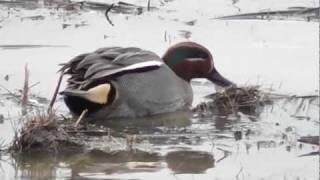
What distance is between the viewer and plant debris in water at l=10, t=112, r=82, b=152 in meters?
6.47

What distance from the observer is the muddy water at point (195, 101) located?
6.38 metres

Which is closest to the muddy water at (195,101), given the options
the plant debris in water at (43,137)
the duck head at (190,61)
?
the plant debris in water at (43,137)

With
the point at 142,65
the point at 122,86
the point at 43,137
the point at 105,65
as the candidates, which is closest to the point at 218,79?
the point at 142,65

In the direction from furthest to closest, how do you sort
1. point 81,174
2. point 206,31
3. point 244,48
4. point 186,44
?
1. point 206,31
2. point 244,48
3. point 186,44
4. point 81,174

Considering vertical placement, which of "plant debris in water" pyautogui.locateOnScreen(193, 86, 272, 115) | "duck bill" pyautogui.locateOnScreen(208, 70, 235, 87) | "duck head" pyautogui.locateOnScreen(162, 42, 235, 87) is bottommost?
"plant debris in water" pyautogui.locateOnScreen(193, 86, 272, 115)

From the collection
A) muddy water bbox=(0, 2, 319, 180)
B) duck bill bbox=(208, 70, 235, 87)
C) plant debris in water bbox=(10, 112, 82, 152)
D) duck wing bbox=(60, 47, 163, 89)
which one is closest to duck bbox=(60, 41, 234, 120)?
duck wing bbox=(60, 47, 163, 89)

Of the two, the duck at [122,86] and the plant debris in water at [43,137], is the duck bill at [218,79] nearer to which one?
the duck at [122,86]

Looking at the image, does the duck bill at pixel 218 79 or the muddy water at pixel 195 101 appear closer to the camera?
the muddy water at pixel 195 101

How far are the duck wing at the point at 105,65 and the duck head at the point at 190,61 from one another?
535 mm

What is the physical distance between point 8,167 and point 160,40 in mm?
4135

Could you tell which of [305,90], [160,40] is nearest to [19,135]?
[305,90]

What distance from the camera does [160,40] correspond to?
10109mm

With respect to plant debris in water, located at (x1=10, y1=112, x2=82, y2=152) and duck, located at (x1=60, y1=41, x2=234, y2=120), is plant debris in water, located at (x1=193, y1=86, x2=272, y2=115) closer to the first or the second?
duck, located at (x1=60, y1=41, x2=234, y2=120)

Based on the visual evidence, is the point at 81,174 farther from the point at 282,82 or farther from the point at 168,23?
the point at 168,23
